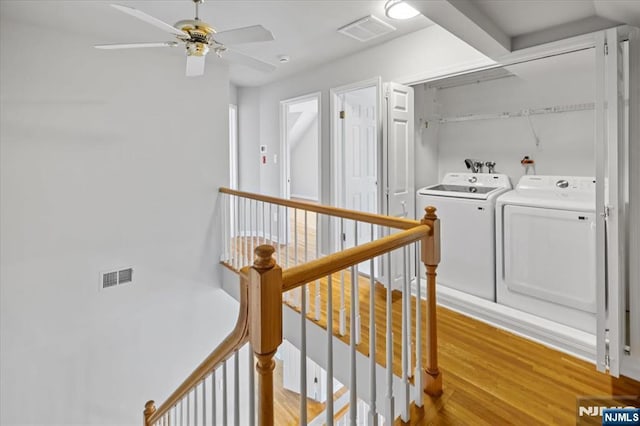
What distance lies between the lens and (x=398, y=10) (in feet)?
8.77

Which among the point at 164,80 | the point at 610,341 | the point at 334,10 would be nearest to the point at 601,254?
the point at 610,341

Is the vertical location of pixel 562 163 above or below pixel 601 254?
above

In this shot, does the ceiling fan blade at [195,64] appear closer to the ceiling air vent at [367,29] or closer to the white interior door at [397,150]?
the ceiling air vent at [367,29]

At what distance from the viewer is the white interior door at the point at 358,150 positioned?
405cm

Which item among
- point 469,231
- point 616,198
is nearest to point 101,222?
point 469,231

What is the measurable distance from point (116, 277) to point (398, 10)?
11.6 ft

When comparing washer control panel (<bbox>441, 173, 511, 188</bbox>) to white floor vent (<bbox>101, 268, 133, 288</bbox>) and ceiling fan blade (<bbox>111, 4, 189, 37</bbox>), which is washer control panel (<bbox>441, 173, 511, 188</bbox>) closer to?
ceiling fan blade (<bbox>111, 4, 189, 37</bbox>)

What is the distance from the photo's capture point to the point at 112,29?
3053 millimetres

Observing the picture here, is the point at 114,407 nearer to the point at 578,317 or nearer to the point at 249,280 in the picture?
the point at 249,280

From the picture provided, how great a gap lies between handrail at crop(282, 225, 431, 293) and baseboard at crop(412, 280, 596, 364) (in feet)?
5.44

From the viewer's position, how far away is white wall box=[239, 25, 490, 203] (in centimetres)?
297

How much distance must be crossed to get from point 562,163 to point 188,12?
3.40 m

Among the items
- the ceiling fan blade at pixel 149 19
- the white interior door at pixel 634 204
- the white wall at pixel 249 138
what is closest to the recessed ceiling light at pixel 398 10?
the white interior door at pixel 634 204

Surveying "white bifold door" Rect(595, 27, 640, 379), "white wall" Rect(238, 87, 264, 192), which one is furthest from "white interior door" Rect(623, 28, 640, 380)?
"white wall" Rect(238, 87, 264, 192)
